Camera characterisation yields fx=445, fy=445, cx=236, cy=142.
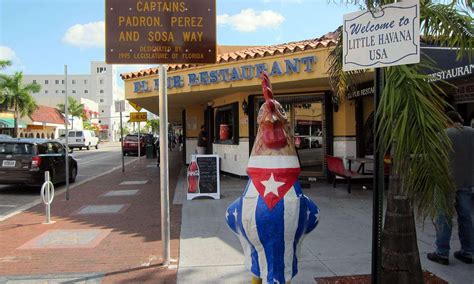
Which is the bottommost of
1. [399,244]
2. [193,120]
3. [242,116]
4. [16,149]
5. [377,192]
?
[399,244]

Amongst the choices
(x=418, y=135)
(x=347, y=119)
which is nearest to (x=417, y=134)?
(x=418, y=135)

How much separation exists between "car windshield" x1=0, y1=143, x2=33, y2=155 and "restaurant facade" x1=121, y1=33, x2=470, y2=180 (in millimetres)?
3535

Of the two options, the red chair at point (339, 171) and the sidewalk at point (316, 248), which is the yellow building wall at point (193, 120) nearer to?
the red chair at point (339, 171)

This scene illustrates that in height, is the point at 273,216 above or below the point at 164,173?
below

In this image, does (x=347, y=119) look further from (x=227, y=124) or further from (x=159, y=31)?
(x=159, y=31)

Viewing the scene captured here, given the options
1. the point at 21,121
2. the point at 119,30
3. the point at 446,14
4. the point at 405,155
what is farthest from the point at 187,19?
the point at 21,121

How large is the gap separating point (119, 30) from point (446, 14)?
3.52m

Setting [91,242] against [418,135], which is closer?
[418,135]

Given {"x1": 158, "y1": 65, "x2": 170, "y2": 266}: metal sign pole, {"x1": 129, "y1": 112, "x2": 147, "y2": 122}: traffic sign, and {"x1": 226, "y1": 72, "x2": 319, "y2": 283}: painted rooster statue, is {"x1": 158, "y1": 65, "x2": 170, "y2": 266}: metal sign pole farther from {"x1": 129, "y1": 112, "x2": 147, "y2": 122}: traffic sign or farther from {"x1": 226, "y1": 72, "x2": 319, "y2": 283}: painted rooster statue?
{"x1": 129, "y1": 112, "x2": 147, "y2": 122}: traffic sign

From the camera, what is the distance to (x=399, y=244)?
427 cm

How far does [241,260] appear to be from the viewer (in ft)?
18.1

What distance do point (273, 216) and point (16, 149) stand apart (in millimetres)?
11026

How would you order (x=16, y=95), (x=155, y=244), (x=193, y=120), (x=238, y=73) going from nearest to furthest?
1. (x=155, y=244)
2. (x=238, y=73)
3. (x=193, y=120)
4. (x=16, y=95)

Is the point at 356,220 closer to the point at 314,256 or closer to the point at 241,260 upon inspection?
the point at 314,256
